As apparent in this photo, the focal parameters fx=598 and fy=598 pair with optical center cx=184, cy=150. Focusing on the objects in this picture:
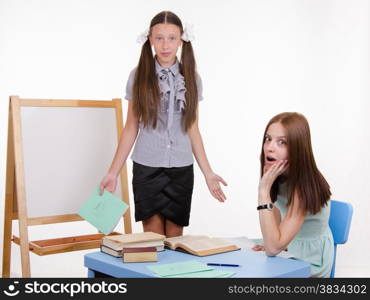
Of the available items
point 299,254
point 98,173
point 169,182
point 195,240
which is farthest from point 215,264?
point 98,173

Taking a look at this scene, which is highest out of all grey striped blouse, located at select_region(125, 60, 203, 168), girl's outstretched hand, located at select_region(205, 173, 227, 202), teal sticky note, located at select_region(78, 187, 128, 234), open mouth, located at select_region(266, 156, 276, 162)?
grey striped blouse, located at select_region(125, 60, 203, 168)

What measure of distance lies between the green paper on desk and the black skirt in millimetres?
1024

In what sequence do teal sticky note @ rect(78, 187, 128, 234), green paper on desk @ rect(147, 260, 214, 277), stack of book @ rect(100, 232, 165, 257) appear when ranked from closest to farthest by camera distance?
1. green paper on desk @ rect(147, 260, 214, 277)
2. stack of book @ rect(100, 232, 165, 257)
3. teal sticky note @ rect(78, 187, 128, 234)

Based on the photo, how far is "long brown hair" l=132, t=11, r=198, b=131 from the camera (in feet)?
9.53

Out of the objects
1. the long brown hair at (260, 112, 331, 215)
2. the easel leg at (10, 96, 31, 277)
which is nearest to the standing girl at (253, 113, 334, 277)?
the long brown hair at (260, 112, 331, 215)

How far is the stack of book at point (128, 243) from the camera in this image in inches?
81.2

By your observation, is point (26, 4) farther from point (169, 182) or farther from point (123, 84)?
point (169, 182)

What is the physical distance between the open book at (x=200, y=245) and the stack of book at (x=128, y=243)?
6 cm

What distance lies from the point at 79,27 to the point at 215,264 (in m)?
3.06

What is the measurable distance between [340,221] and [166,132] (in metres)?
0.96

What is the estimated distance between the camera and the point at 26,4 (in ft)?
14.6

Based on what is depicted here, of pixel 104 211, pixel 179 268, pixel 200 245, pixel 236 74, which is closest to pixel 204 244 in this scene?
pixel 200 245

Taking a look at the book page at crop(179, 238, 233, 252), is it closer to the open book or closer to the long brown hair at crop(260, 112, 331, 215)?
the open book

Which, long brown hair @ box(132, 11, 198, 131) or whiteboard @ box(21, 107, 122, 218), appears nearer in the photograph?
long brown hair @ box(132, 11, 198, 131)
